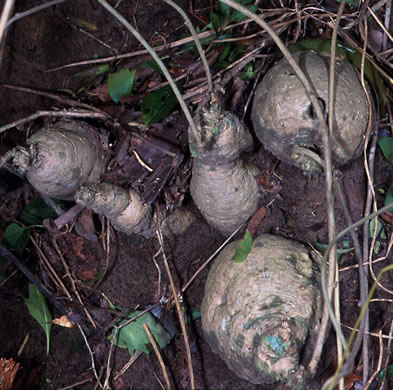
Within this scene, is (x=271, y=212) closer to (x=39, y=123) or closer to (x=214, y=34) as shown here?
(x=214, y=34)

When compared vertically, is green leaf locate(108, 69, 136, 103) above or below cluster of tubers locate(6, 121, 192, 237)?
above

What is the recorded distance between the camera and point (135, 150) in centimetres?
150

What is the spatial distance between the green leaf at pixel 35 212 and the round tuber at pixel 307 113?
2.66 ft

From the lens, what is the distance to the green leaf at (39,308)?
1.57 m

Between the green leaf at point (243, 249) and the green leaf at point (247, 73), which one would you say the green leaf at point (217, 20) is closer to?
the green leaf at point (247, 73)

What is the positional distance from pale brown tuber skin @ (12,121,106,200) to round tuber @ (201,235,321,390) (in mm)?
533

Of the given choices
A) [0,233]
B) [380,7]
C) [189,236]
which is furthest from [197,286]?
[380,7]

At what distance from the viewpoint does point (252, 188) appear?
1.44 m

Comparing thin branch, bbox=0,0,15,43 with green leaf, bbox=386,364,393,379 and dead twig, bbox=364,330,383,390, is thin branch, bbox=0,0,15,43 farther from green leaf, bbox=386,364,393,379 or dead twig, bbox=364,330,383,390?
green leaf, bbox=386,364,393,379

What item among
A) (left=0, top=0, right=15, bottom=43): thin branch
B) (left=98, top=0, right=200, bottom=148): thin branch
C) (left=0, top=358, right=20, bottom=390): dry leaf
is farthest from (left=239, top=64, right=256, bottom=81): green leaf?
(left=0, top=358, right=20, bottom=390): dry leaf

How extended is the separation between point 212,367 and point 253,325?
1.19 feet

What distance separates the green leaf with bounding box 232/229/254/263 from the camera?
137cm

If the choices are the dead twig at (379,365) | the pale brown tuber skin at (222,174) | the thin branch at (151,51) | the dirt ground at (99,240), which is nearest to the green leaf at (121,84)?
the dirt ground at (99,240)

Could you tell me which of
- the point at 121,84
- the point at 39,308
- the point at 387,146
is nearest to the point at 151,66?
the point at 121,84
